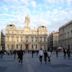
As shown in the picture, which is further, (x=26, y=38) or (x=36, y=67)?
(x=26, y=38)

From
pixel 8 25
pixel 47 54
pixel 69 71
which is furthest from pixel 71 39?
pixel 69 71

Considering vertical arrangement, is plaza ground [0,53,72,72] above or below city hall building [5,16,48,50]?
below

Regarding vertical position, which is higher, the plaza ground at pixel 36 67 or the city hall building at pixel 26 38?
the city hall building at pixel 26 38

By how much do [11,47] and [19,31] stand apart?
11541 millimetres

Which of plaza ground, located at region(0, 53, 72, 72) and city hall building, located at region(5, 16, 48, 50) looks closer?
plaza ground, located at region(0, 53, 72, 72)

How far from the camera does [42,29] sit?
565 feet

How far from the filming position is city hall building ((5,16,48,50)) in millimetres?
169125

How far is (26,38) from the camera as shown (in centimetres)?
17225

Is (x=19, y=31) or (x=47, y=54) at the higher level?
(x=19, y=31)

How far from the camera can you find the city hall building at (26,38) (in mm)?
169125

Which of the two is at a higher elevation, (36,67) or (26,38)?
(26,38)

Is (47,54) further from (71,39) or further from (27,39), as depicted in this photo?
(27,39)

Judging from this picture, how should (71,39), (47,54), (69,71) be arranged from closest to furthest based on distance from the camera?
1. (69,71)
2. (47,54)
3. (71,39)

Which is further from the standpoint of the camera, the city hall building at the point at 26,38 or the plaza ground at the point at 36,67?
the city hall building at the point at 26,38
